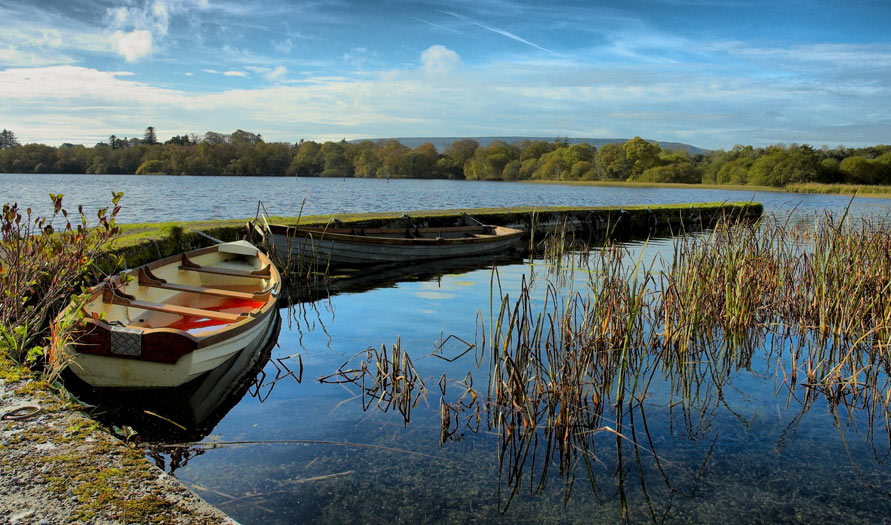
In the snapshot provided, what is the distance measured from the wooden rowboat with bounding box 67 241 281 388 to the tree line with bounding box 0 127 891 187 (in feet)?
239

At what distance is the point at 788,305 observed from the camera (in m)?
7.07

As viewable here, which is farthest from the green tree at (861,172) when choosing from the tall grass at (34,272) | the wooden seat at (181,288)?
the tall grass at (34,272)

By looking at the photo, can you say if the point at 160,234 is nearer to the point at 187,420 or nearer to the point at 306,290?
the point at 306,290

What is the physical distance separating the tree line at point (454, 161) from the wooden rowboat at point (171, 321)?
72.9m

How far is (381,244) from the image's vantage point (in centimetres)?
1183

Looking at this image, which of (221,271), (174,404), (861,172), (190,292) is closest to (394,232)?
(221,271)

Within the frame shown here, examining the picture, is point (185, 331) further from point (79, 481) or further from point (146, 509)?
point (146, 509)

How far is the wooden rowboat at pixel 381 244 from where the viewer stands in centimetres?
1041

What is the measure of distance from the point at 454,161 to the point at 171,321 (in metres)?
102

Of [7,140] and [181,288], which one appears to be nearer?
[181,288]

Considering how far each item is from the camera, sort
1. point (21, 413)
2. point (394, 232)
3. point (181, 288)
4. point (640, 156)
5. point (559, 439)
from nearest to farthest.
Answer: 1. point (21, 413)
2. point (559, 439)
3. point (181, 288)
4. point (394, 232)
5. point (640, 156)

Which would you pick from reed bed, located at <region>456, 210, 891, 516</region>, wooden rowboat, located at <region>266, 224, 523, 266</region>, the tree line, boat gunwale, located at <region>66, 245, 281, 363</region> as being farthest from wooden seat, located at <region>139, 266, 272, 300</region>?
the tree line

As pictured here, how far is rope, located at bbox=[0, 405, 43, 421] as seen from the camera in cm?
285

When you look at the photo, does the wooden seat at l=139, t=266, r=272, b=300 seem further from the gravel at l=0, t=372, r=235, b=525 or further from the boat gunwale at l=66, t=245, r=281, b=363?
the gravel at l=0, t=372, r=235, b=525
